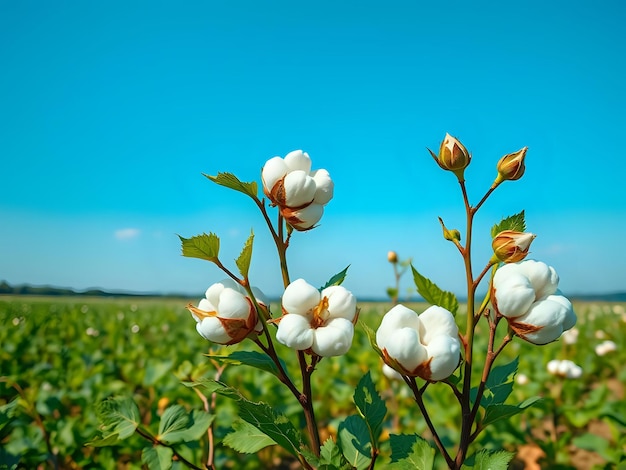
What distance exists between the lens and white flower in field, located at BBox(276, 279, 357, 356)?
639mm

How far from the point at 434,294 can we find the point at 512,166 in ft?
0.76

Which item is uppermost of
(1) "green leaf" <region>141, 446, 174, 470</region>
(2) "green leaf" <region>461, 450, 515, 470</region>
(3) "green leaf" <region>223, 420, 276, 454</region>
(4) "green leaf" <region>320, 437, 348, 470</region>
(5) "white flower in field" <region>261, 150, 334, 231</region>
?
(5) "white flower in field" <region>261, 150, 334, 231</region>

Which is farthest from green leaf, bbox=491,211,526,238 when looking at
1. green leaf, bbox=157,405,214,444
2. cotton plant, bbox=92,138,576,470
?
green leaf, bbox=157,405,214,444

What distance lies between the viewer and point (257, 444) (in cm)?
82

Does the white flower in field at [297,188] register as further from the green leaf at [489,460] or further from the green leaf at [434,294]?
the green leaf at [489,460]

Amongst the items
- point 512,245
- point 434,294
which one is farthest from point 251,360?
point 512,245

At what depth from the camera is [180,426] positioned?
110 cm

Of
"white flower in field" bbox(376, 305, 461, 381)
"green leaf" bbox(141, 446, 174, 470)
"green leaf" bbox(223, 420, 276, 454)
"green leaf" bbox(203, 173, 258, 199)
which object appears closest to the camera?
"white flower in field" bbox(376, 305, 461, 381)

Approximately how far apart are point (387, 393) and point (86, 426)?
262 cm

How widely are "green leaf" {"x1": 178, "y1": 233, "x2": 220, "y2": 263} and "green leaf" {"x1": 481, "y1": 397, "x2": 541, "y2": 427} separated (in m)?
0.46

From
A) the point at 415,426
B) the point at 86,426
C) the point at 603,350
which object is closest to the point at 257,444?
the point at 86,426

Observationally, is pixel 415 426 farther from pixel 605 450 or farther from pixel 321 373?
pixel 321 373

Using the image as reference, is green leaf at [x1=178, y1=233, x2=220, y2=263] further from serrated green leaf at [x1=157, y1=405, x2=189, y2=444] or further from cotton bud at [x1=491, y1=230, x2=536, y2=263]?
serrated green leaf at [x1=157, y1=405, x2=189, y2=444]

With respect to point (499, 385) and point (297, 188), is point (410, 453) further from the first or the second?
point (297, 188)
